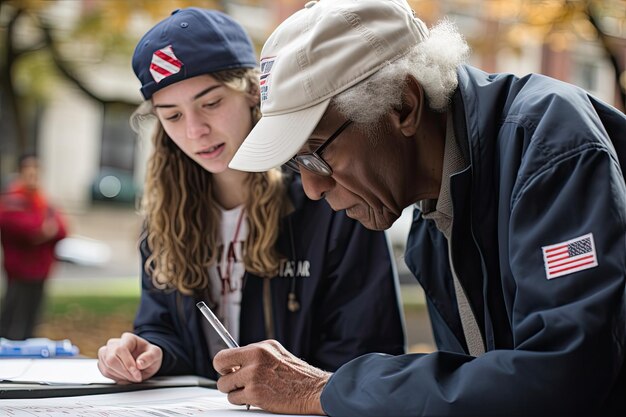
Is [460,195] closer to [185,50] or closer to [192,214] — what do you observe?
[185,50]

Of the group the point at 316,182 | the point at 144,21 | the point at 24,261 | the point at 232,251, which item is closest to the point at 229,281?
the point at 232,251

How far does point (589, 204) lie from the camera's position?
4.46ft

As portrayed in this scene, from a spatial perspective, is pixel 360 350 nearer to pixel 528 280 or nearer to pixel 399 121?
pixel 399 121

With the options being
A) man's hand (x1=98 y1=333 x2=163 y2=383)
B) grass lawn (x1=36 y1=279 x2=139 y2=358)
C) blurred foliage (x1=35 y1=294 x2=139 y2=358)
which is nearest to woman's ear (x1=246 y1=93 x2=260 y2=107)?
man's hand (x1=98 y1=333 x2=163 y2=383)

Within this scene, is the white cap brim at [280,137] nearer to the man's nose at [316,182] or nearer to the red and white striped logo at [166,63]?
the man's nose at [316,182]

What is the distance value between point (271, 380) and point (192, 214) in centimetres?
97

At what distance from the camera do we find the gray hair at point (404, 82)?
162 cm

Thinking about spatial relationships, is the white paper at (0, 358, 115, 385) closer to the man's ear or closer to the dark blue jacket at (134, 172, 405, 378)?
the dark blue jacket at (134, 172, 405, 378)

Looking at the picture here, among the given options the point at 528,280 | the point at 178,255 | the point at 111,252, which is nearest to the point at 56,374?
the point at 178,255

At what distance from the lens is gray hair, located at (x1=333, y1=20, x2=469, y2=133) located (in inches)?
63.9

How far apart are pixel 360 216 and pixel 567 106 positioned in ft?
1.64

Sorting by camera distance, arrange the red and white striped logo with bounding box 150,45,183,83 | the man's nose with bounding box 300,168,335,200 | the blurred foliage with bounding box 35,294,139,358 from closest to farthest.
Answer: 1. the man's nose with bounding box 300,168,335,200
2. the red and white striped logo with bounding box 150,45,183,83
3. the blurred foliage with bounding box 35,294,139,358

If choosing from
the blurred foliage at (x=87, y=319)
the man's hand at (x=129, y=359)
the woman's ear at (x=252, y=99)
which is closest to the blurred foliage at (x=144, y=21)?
the woman's ear at (x=252, y=99)

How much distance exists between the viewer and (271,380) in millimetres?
1677
